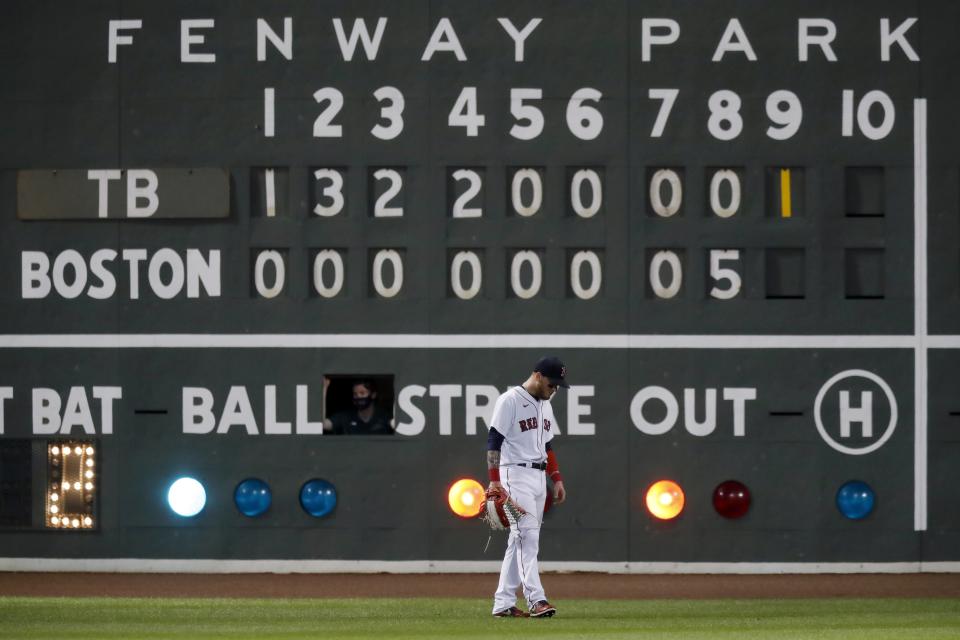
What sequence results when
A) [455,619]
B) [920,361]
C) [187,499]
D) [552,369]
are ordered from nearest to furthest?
[455,619]
[552,369]
[920,361]
[187,499]

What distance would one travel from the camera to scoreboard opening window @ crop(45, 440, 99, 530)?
12852mm

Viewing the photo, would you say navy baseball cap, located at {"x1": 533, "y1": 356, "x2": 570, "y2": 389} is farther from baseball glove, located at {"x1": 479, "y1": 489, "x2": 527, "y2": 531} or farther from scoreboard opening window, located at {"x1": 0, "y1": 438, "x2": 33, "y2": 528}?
scoreboard opening window, located at {"x1": 0, "y1": 438, "x2": 33, "y2": 528}

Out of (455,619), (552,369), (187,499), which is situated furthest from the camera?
(187,499)

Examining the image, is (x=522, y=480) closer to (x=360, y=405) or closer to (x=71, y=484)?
(x=360, y=405)

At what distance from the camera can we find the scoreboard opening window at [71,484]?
12.9 metres

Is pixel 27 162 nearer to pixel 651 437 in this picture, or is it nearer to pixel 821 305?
pixel 651 437

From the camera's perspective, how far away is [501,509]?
10469 millimetres

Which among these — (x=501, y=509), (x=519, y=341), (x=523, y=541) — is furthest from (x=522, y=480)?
(x=519, y=341)

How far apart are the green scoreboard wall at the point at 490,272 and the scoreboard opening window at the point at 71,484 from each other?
48 millimetres

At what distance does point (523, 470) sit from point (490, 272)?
97.8 inches

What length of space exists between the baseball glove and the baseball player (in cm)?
3

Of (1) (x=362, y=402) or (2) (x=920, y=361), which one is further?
(1) (x=362, y=402)

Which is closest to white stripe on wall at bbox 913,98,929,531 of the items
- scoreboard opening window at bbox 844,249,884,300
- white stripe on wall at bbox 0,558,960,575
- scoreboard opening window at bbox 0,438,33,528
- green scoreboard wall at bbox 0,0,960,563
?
green scoreboard wall at bbox 0,0,960,563

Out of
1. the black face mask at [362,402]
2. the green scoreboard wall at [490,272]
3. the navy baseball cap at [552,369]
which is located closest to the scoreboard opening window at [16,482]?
the green scoreboard wall at [490,272]
